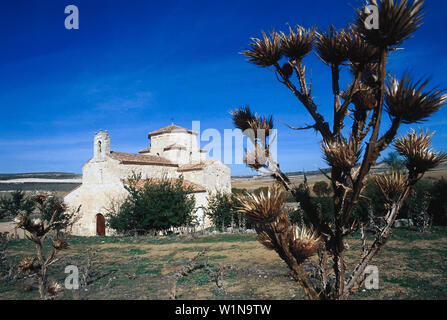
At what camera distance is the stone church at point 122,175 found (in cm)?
Answer: 2653

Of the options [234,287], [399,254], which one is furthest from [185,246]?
[399,254]

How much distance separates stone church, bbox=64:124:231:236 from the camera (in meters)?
26.5

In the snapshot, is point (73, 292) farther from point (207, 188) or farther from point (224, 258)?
point (207, 188)

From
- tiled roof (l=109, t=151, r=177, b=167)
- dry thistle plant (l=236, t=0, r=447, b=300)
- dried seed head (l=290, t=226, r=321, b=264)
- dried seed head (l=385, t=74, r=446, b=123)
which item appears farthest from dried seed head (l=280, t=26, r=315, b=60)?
tiled roof (l=109, t=151, r=177, b=167)

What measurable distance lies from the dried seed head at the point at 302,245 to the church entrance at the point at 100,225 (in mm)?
27760

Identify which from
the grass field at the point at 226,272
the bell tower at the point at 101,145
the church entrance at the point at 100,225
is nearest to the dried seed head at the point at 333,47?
the grass field at the point at 226,272

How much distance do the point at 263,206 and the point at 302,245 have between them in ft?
1.66

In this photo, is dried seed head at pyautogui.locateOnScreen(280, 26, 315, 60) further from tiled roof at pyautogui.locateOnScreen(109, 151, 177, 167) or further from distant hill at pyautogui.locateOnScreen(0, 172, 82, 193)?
distant hill at pyautogui.locateOnScreen(0, 172, 82, 193)

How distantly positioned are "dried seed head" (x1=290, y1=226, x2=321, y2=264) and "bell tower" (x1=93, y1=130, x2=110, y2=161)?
27398mm

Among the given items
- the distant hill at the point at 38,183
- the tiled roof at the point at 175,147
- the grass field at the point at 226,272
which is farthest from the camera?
the distant hill at the point at 38,183

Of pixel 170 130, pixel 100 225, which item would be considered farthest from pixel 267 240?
pixel 170 130

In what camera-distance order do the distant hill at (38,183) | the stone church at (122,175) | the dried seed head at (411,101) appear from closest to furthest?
1. the dried seed head at (411,101)
2. the stone church at (122,175)
3. the distant hill at (38,183)

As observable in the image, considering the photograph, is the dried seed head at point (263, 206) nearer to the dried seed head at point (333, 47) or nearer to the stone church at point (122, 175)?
the dried seed head at point (333, 47)

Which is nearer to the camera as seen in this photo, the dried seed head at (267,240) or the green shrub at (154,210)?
the dried seed head at (267,240)
